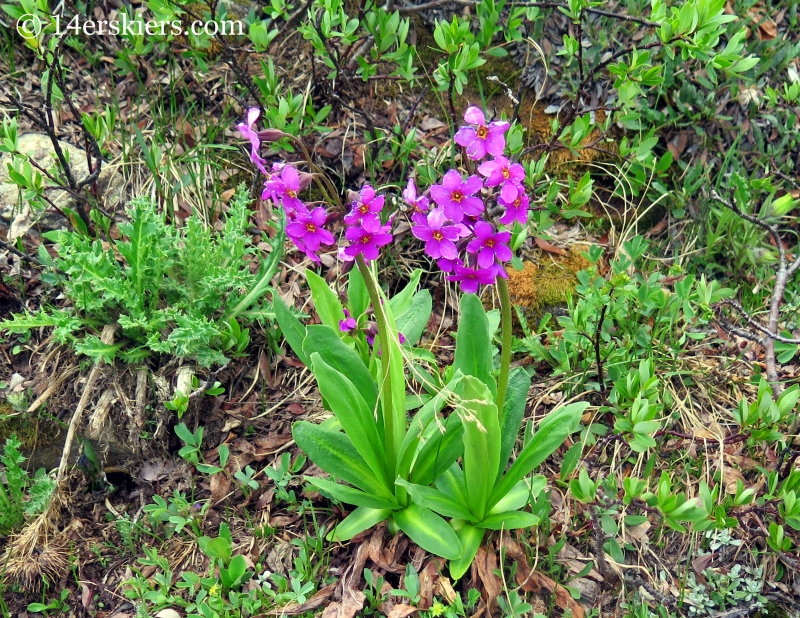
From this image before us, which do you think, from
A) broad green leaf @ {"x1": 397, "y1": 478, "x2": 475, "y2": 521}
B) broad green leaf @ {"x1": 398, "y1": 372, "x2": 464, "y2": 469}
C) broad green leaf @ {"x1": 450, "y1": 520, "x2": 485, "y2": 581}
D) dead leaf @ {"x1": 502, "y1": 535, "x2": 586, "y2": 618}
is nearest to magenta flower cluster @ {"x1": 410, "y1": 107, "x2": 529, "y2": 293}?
broad green leaf @ {"x1": 398, "y1": 372, "x2": 464, "y2": 469}

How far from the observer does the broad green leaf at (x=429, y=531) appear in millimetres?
2334

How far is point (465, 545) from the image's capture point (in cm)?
248

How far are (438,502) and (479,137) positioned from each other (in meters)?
1.26

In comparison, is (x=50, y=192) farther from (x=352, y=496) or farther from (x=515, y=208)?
(x=515, y=208)

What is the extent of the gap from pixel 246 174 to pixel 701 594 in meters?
3.07

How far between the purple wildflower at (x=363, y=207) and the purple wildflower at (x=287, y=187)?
16cm

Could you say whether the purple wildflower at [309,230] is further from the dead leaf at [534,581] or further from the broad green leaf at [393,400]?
the dead leaf at [534,581]

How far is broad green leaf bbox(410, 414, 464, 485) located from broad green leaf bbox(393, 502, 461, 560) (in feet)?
0.39

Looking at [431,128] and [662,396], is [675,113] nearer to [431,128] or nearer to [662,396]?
[431,128]

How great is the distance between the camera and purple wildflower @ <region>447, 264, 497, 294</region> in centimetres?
207

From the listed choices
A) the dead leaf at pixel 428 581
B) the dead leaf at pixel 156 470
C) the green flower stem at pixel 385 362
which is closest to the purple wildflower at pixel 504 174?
the green flower stem at pixel 385 362

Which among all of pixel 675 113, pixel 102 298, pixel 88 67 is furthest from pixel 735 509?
pixel 88 67

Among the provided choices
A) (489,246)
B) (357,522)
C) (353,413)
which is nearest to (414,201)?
(489,246)

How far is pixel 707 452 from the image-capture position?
2.91m
